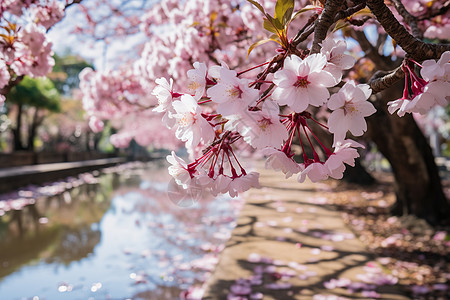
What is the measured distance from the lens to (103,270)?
376 centimetres

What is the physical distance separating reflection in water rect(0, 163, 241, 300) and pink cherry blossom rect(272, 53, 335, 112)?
2.91m

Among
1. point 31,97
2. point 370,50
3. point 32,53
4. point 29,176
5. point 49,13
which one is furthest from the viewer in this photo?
point 31,97

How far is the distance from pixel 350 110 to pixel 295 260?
10.3 feet

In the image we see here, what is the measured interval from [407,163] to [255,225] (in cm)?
232

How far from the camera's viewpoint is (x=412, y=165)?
14.7 feet

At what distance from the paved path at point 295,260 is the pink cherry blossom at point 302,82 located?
7.56 ft

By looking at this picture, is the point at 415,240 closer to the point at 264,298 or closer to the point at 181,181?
the point at 264,298

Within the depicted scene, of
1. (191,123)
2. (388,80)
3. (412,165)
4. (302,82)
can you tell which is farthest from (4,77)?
(412,165)

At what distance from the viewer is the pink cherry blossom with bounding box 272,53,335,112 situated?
65 cm

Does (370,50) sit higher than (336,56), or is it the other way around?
(370,50)

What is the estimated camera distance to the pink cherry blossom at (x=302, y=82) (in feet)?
2.14

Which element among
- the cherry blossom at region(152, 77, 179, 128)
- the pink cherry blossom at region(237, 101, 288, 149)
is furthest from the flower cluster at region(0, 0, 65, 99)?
the pink cherry blossom at region(237, 101, 288, 149)

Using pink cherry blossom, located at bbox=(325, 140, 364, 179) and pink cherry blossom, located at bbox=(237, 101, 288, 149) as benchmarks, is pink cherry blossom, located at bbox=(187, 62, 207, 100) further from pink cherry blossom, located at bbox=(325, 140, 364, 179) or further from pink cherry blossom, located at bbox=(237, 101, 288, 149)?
pink cherry blossom, located at bbox=(325, 140, 364, 179)

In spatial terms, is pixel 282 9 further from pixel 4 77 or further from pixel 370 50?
pixel 370 50
